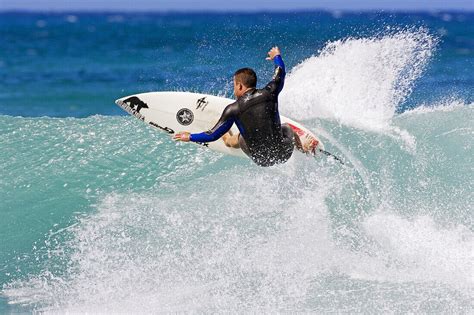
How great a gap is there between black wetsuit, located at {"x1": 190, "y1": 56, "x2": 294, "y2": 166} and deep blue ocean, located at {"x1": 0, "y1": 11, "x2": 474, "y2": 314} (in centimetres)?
73

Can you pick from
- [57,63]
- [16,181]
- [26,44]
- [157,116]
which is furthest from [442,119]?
[26,44]

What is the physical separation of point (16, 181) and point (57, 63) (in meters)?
17.1

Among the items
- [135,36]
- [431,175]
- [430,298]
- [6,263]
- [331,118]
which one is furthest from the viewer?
[135,36]

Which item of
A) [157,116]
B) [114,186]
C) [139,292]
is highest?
[157,116]

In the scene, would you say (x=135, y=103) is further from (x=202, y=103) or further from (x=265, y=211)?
(x=265, y=211)

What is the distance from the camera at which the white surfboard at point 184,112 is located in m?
8.97

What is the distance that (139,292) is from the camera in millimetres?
7422

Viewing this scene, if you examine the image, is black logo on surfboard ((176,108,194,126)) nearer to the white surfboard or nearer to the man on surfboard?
the white surfboard

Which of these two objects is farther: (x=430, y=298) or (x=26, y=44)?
(x=26, y=44)

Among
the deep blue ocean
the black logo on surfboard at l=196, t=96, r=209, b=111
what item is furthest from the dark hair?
the black logo on surfboard at l=196, t=96, r=209, b=111

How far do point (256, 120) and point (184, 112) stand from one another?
5.62 ft

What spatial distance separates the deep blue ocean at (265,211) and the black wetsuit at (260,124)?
73cm

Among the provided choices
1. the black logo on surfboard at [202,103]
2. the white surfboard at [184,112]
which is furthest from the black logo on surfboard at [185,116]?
the black logo on surfboard at [202,103]

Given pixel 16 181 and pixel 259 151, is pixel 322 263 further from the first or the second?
pixel 16 181
